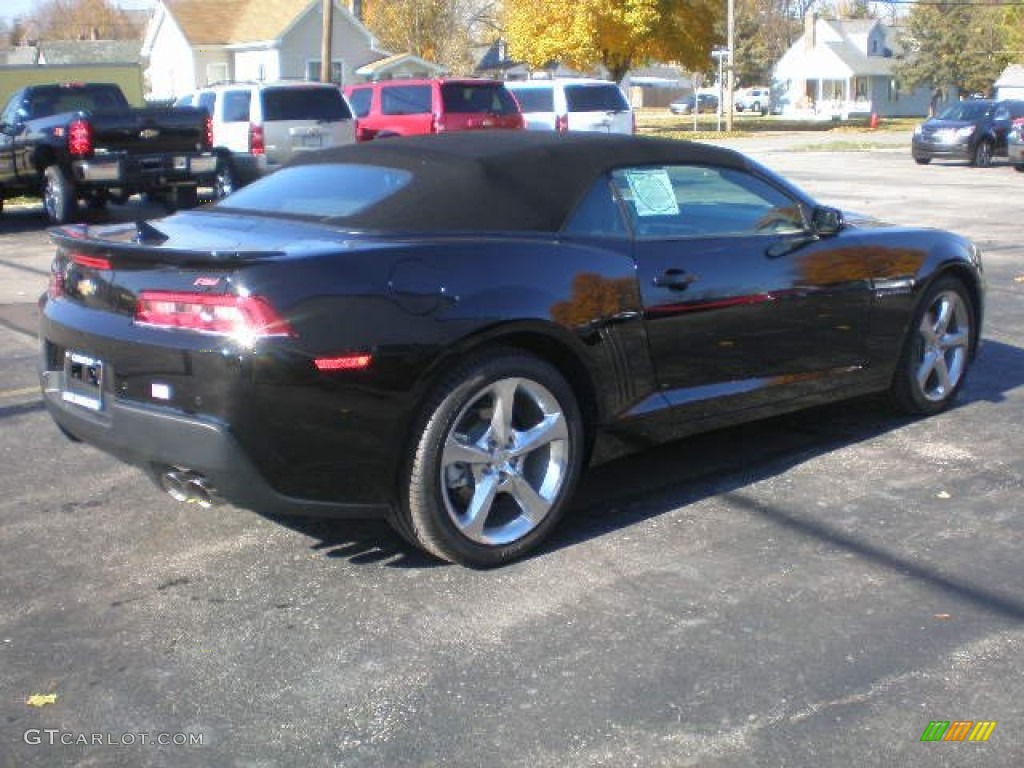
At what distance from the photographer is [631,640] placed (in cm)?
410

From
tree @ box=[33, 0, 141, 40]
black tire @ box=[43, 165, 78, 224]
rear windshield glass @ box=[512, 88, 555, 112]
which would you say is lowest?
black tire @ box=[43, 165, 78, 224]

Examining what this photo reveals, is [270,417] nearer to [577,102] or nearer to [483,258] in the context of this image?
[483,258]

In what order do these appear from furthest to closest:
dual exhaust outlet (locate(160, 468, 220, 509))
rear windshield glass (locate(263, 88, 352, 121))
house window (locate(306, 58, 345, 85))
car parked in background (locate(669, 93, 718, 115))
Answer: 1. car parked in background (locate(669, 93, 718, 115))
2. house window (locate(306, 58, 345, 85))
3. rear windshield glass (locate(263, 88, 352, 121))
4. dual exhaust outlet (locate(160, 468, 220, 509))

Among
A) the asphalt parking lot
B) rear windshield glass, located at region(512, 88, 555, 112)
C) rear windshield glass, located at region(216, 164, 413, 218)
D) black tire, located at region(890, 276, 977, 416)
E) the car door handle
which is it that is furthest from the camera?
rear windshield glass, located at region(512, 88, 555, 112)

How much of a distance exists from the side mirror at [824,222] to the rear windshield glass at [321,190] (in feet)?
6.51

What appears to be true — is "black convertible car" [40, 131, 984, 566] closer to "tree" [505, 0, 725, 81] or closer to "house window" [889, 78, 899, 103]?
"tree" [505, 0, 725, 81]

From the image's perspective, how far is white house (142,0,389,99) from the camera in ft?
175

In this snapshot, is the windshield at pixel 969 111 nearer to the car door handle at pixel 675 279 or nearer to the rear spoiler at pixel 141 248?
the car door handle at pixel 675 279

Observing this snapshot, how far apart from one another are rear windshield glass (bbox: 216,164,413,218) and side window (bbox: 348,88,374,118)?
2014 cm

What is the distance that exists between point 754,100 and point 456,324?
292 ft

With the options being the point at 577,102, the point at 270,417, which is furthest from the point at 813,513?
the point at 577,102

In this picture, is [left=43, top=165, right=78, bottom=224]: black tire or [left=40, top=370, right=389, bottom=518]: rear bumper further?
[left=43, top=165, right=78, bottom=224]: black tire

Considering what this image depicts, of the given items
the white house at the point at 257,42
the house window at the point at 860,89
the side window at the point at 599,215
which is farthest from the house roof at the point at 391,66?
the side window at the point at 599,215

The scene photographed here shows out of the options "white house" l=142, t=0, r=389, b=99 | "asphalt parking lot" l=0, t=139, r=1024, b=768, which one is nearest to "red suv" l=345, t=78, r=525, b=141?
"asphalt parking lot" l=0, t=139, r=1024, b=768
